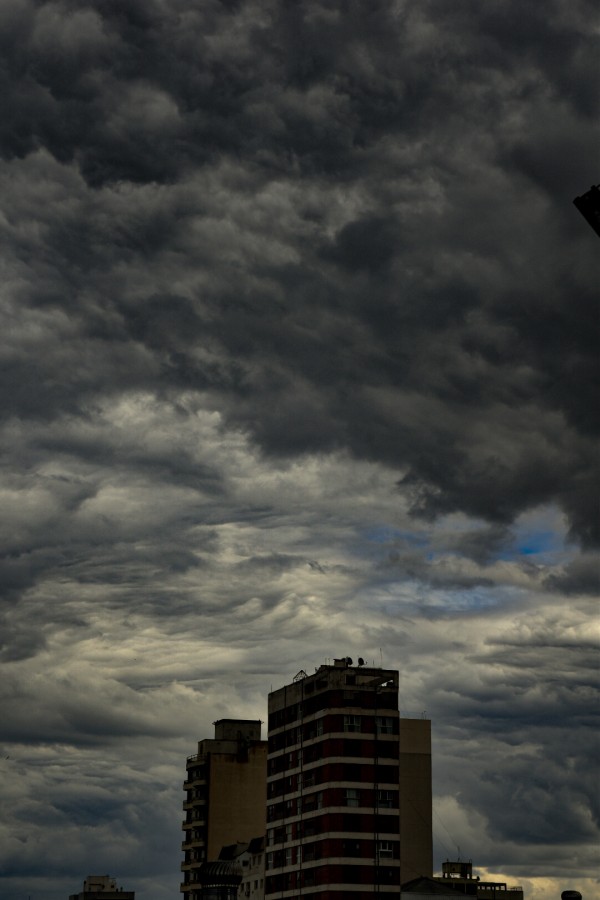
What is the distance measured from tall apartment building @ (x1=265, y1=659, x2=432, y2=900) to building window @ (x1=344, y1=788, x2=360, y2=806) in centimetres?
12

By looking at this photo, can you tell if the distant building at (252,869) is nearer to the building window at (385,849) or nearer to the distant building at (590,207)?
the building window at (385,849)

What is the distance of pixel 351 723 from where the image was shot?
143250mm

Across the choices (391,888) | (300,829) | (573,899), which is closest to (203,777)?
(300,829)

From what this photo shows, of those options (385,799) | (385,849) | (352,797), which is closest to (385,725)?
(385,799)

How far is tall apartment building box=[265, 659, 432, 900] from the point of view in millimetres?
139125

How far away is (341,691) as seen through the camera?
14450 centimetres

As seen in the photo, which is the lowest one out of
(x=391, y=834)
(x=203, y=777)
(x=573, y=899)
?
(x=573, y=899)

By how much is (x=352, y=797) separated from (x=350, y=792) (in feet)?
1.99

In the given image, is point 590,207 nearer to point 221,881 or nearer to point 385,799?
point 385,799

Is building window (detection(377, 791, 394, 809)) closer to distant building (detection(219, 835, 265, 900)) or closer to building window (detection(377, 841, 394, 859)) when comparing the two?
building window (detection(377, 841, 394, 859))

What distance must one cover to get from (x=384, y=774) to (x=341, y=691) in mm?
10835

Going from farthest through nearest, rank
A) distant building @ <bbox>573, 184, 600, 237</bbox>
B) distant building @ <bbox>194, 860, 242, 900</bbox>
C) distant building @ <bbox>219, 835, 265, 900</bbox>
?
distant building @ <bbox>194, 860, 242, 900</bbox>
distant building @ <bbox>219, 835, 265, 900</bbox>
distant building @ <bbox>573, 184, 600, 237</bbox>

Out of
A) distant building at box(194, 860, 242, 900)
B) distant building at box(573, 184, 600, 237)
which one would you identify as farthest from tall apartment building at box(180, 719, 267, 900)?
distant building at box(573, 184, 600, 237)

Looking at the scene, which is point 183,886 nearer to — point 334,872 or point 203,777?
point 203,777
